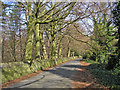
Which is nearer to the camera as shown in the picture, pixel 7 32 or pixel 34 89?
pixel 34 89

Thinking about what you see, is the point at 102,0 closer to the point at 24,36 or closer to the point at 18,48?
the point at 24,36

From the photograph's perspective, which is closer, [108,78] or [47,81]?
[47,81]

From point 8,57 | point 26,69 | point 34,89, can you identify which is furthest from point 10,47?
point 34,89

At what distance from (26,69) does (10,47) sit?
18985mm

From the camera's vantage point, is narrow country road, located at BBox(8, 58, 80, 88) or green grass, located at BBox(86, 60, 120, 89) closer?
narrow country road, located at BBox(8, 58, 80, 88)

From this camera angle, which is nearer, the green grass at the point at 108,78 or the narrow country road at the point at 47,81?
the narrow country road at the point at 47,81

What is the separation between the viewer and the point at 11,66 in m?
11.6

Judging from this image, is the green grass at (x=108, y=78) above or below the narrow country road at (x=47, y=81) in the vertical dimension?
below

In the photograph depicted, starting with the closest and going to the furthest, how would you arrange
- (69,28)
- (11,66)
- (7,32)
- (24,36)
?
1. (11,66)
2. (7,32)
3. (69,28)
4. (24,36)

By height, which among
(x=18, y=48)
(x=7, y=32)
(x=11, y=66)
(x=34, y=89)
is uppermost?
(x=7, y=32)

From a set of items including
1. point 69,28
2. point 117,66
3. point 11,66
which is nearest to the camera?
point 11,66

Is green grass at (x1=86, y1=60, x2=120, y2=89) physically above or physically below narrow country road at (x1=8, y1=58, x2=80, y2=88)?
below

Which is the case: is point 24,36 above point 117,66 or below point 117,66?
above

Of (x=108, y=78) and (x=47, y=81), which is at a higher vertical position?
(x=47, y=81)
